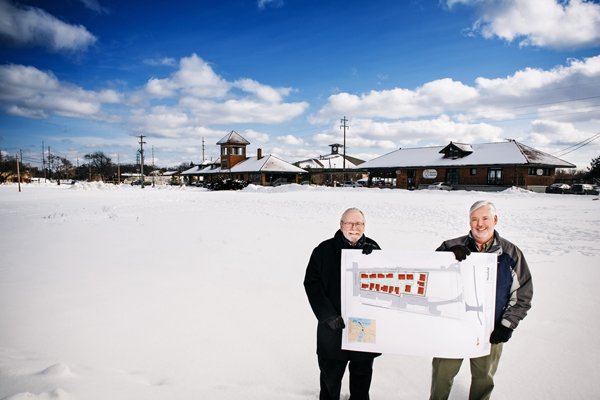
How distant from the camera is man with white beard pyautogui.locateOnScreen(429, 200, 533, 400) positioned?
233 cm

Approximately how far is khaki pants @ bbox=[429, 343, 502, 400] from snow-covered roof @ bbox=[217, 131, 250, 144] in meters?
54.1

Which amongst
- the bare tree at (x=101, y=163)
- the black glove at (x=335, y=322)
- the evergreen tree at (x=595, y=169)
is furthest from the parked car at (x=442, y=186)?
the bare tree at (x=101, y=163)

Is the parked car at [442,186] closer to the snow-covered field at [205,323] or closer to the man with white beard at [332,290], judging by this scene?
the snow-covered field at [205,323]

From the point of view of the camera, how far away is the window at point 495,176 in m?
34.0

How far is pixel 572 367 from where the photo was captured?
3363mm

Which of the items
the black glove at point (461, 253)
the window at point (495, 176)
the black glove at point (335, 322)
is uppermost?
the window at point (495, 176)

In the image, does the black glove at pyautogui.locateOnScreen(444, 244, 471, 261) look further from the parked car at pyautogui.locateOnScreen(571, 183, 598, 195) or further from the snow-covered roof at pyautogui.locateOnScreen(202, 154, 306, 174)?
the snow-covered roof at pyautogui.locateOnScreen(202, 154, 306, 174)

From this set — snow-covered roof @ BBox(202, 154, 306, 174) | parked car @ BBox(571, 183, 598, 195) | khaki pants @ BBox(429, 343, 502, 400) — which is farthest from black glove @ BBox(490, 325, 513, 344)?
snow-covered roof @ BBox(202, 154, 306, 174)

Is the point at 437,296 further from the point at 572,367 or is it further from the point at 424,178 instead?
the point at 424,178

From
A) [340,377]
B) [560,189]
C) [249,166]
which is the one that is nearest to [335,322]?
[340,377]

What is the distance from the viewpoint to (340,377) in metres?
2.57

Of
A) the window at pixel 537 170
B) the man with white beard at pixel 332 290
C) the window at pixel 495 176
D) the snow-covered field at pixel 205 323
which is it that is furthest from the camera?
the window at pixel 495 176

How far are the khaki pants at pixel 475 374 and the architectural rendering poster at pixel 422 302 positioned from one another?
24cm

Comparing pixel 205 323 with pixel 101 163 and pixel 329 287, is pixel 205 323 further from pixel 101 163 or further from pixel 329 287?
pixel 101 163
